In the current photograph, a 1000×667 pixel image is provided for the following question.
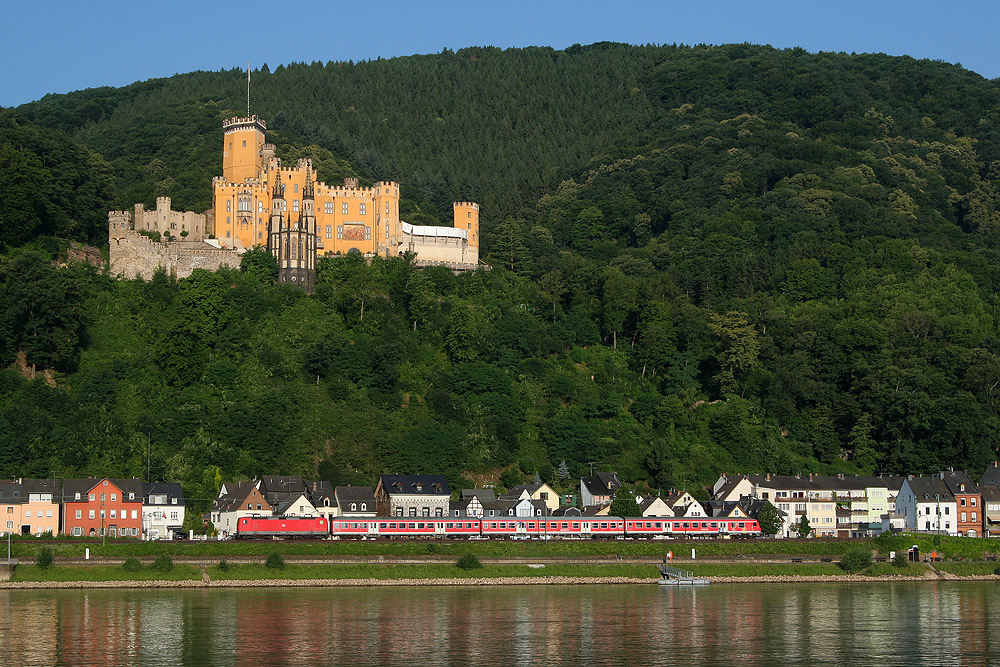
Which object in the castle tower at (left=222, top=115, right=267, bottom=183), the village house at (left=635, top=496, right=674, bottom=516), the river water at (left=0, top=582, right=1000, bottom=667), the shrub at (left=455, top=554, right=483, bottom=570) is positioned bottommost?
the river water at (left=0, top=582, right=1000, bottom=667)

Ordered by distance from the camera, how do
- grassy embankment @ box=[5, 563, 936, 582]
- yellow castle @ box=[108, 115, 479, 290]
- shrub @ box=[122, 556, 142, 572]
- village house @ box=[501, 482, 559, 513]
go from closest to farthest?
grassy embankment @ box=[5, 563, 936, 582]
shrub @ box=[122, 556, 142, 572]
village house @ box=[501, 482, 559, 513]
yellow castle @ box=[108, 115, 479, 290]

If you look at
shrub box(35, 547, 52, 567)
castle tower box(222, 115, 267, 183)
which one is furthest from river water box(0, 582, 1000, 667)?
castle tower box(222, 115, 267, 183)

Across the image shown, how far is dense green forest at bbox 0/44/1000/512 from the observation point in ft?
262

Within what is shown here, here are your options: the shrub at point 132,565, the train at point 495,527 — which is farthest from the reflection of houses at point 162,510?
the shrub at point 132,565

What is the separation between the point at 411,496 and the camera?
75.4 metres

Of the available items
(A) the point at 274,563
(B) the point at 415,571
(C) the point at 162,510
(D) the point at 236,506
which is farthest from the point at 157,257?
(B) the point at 415,571

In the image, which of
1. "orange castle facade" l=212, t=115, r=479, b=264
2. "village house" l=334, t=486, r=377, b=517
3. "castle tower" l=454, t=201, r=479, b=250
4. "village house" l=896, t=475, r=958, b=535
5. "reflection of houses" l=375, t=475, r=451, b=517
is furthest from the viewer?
"castle tower" l=454, t=201, r=479, b=250

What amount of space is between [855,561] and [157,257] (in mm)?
53107

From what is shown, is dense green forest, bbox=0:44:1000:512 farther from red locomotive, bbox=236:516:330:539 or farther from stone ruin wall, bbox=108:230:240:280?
red locomotive, bbox=236:516:330:539

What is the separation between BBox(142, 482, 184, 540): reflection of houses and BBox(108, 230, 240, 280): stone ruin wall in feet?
83.8

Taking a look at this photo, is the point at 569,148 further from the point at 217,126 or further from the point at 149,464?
the point at 149,464

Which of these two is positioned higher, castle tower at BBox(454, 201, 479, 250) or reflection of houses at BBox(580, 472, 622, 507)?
castle tower at BBox(454, 201, 479, 250)

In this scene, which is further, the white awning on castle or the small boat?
the white awning on castle

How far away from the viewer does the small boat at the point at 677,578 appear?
64.2m
